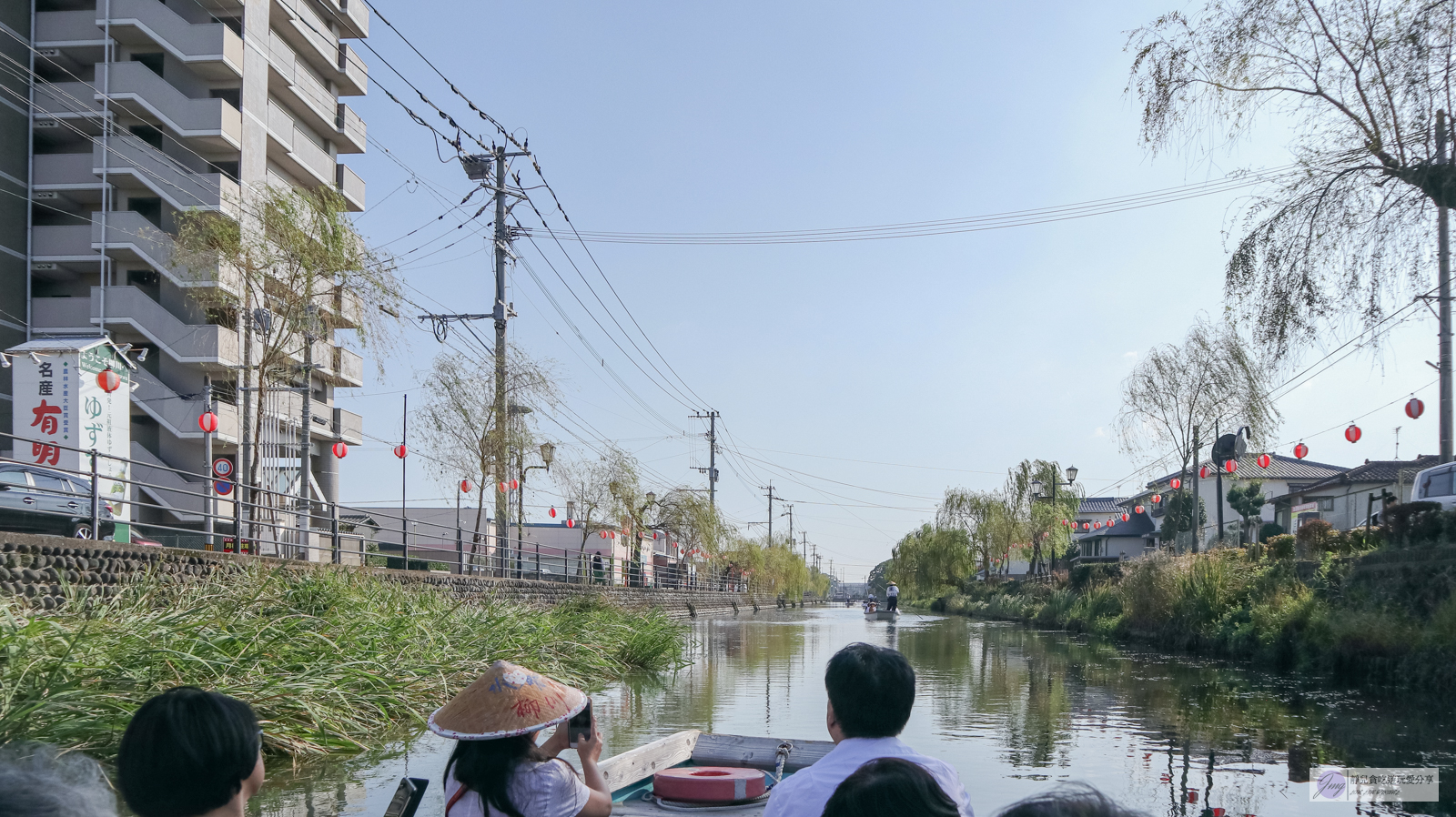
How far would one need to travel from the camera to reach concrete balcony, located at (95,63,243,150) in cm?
2808

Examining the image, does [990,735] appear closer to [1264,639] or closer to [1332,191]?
[1332,191]

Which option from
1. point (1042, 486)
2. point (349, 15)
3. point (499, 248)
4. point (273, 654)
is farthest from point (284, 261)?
point (1042, 486)

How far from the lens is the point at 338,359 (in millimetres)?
32969

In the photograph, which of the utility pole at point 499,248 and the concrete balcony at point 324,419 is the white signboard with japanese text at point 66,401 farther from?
the concrete balcony at point 324,419

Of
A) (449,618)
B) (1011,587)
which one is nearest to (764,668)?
(449,618)

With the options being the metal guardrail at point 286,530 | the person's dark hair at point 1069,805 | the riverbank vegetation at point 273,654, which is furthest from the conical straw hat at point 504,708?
the metal guardrail at point 286,530

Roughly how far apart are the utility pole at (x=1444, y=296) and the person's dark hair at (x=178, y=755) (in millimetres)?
12477

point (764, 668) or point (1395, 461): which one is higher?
point (1395, 461)

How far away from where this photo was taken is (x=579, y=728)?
3.65 meters

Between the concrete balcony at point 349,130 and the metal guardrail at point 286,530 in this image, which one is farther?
the concrete balcony at point 349,130

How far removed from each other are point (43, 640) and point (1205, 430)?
96.1 ft

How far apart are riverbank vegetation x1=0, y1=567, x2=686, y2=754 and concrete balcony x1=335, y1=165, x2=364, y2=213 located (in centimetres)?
2622

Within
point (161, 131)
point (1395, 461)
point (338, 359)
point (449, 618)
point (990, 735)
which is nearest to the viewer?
point (990, 735)

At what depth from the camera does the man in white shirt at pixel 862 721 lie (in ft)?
10.3
